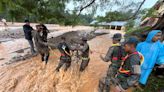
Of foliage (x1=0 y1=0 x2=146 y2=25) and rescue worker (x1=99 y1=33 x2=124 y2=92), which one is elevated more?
foliage (x1=0 y1=0 x2=146 y2=25)

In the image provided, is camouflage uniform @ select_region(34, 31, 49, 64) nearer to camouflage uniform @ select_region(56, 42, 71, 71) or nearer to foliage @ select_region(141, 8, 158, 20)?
camouflage uniform @ select_region(56, 42, 71, 71)

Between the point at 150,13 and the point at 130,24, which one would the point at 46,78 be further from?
the point at 150,13

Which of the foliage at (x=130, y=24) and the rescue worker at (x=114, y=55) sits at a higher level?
the foliage at (x=130, y=24)

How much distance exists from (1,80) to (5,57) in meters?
3.13

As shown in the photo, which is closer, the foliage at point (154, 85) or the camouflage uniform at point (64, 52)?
the foliage at point (154, 85)

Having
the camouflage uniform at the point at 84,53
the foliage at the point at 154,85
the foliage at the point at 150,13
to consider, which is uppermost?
the foliage at the point at 150,13

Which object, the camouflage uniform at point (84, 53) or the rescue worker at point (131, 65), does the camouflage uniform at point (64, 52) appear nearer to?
the camouflage uniform at point (84, 53)

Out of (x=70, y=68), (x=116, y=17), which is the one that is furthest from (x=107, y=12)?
(x=70, y=68)

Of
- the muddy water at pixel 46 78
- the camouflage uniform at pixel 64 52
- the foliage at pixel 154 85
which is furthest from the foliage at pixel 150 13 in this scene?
the camouflage uniform at pixel 64 52

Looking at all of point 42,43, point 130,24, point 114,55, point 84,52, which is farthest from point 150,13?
point 42,43

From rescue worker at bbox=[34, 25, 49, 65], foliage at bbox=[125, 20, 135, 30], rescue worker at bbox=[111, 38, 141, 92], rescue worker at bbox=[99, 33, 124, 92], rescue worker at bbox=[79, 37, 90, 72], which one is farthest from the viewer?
rescue worker at bbox=[34, 25, 49, 65]

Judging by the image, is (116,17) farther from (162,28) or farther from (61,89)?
(61,89)

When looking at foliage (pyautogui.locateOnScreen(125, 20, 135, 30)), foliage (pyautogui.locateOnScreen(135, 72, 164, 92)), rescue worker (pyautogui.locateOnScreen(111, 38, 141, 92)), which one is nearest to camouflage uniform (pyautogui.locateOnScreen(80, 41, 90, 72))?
foliage (pyautogui.locateOnScreen(125, 20, 135, 30))

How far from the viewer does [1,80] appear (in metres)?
6.93
